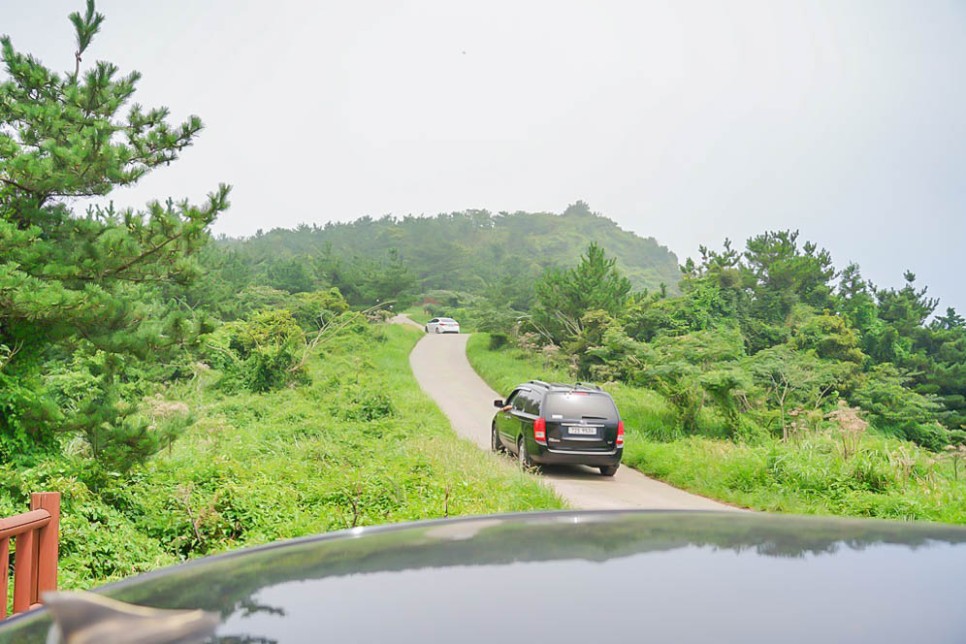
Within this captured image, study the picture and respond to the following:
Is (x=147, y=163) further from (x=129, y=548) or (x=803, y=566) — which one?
(x=803, y=566)

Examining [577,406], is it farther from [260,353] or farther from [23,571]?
[260,353]

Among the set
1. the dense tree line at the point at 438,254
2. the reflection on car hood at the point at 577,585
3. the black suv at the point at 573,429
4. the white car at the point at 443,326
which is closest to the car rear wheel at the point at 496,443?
the black suv at the point at 573,429

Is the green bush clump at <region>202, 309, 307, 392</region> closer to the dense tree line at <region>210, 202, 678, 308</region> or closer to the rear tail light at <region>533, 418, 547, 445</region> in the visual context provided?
the dense tree line at <region>210, 202, 678, 308</region>

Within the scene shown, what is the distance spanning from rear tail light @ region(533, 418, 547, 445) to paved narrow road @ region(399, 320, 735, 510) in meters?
0.65

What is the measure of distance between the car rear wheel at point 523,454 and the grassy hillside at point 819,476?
2414 mm

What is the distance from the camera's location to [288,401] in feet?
71.3

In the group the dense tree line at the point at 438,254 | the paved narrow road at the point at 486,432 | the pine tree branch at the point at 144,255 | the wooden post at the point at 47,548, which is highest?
the dense tree line at the point at 438,254

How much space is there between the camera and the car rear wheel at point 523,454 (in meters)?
12.9

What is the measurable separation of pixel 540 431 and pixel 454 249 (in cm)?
7089

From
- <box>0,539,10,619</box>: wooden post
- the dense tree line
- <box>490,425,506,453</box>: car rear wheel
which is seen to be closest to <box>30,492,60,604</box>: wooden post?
<box>0,539,10,619</box>: wooden post

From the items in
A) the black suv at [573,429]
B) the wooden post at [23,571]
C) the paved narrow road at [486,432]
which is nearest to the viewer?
the wooden post at [23,571]

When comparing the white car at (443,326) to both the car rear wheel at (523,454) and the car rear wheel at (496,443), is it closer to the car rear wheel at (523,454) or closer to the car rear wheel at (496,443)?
the car rear wheel at (496,443)

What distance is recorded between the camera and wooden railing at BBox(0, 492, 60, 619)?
382 centimetres

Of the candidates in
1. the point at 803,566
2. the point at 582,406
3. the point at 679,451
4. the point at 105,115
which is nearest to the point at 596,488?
the point at 582,406
